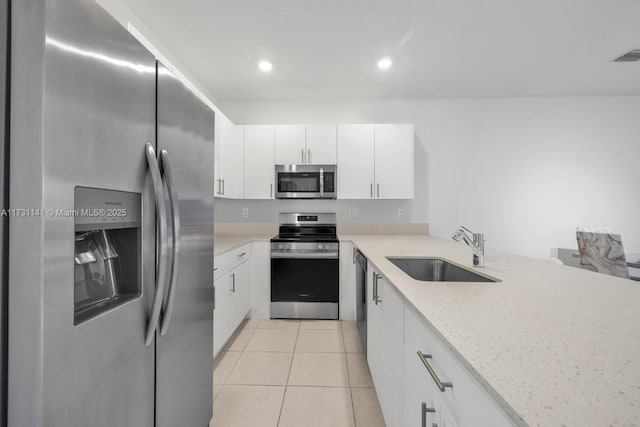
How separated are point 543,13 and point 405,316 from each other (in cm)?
242

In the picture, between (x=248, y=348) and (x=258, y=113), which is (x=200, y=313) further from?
(x=258, y=113)

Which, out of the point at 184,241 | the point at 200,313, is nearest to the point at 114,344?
the point at 184,241

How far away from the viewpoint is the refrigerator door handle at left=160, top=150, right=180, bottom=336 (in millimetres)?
994

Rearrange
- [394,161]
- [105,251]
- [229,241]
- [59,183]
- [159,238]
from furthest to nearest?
[394,161] → [229,241] → [159,238] → [105,251] → [59,183]

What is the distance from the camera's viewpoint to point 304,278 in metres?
3.09

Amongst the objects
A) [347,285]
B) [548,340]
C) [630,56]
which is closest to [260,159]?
[347,285]

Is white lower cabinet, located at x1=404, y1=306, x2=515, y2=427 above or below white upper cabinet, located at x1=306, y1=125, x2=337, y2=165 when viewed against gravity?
below

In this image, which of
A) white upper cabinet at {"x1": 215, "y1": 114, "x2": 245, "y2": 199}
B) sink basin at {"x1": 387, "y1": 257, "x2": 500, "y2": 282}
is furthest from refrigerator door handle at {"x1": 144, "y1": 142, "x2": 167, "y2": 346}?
white upper cabinet at {"x1": 215, "y1": 114, "x2": 245, "y2": 199}

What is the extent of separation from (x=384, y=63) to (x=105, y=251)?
274cm

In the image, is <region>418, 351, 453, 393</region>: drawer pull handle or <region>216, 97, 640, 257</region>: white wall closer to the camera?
<region>418, 351, 453, 393</region>: drawer pull handle

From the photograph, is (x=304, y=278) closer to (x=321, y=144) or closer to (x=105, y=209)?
(x=321, y=144)

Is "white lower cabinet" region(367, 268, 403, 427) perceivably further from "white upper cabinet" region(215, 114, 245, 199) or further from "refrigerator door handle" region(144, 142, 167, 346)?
"white upper cabinet" region(215, 114, 245, 199)

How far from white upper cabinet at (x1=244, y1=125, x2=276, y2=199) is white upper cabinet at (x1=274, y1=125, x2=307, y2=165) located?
0.08 metres

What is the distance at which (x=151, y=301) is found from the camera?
97 cm
